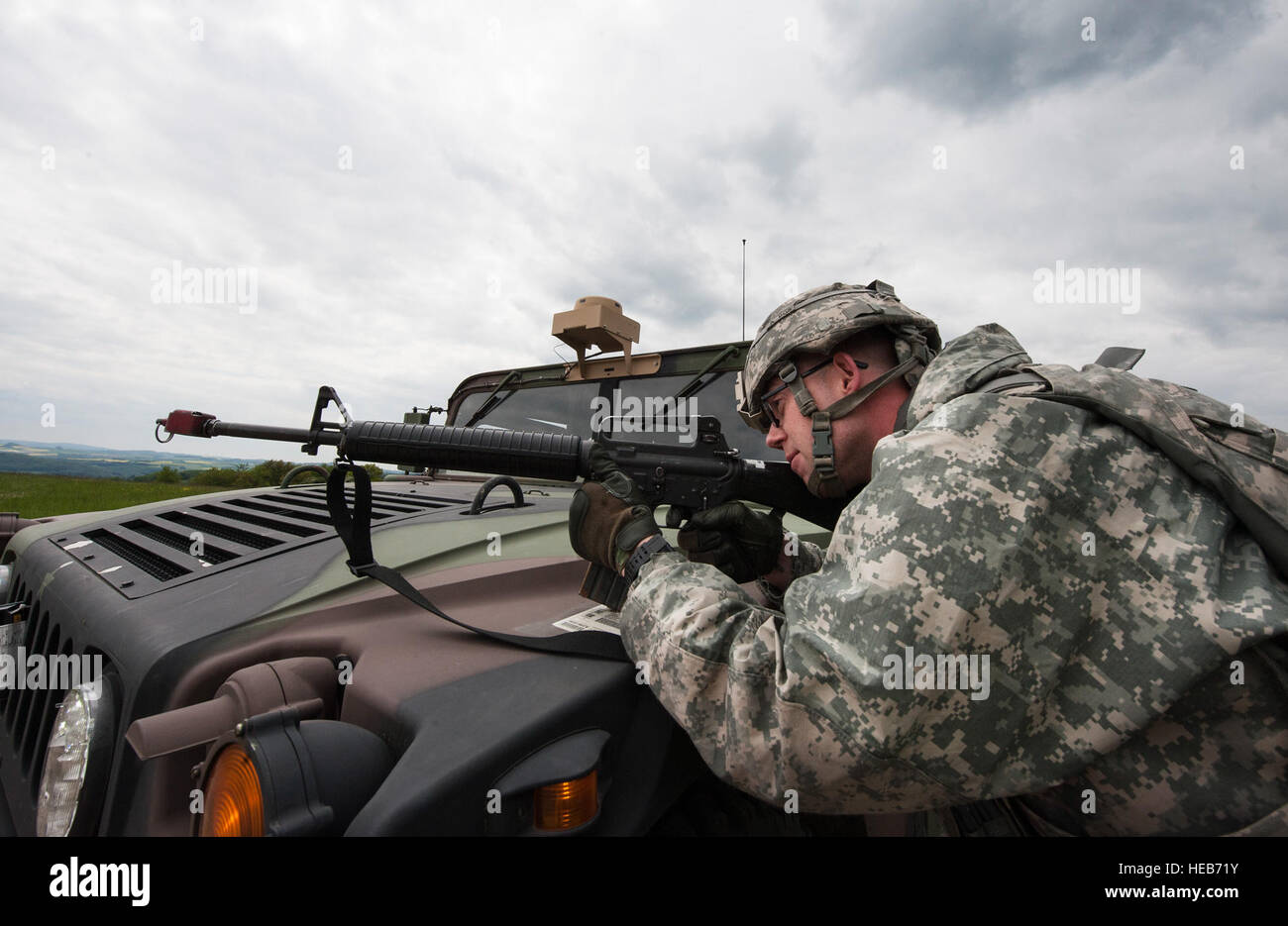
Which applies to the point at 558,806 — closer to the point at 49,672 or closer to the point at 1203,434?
the point at 1203,434

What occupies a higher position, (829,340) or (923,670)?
(829,340)

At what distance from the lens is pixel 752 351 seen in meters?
1.57

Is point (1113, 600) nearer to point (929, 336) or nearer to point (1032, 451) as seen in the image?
point (1032, 451)

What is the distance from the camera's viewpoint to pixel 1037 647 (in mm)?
871

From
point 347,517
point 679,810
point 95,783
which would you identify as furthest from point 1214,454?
point 95,783

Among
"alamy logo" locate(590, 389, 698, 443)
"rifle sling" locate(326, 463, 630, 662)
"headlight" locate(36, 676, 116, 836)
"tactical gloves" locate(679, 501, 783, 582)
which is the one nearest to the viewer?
"headlight" locate(36, 676, 116, 836)

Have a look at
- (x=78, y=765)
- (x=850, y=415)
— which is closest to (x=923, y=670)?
(x=850, y=415)

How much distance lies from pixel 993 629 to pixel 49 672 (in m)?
1.95

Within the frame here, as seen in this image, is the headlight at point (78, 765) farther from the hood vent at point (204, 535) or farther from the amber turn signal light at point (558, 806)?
the amber turn signal light at point (558, 806)

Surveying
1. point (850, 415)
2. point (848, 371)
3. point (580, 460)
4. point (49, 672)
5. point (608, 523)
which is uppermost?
point (848, 371)

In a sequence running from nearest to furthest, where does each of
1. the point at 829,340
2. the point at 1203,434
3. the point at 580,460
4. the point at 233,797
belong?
the point at 233,797
the point at 1203,434
the point at 829,340
the point at 580,460

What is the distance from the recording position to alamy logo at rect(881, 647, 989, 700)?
821 millimetres
